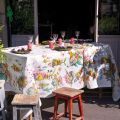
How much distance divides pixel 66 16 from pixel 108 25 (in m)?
1.58

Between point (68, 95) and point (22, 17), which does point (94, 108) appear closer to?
point (68, 95)

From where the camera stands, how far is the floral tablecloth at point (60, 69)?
5.92 meters

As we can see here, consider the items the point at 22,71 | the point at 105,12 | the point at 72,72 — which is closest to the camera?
the point at 22,71

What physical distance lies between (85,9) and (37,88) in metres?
3.56

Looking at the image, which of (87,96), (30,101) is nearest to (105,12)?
(87,96)

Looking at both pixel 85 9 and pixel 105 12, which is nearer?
pixel 105 12

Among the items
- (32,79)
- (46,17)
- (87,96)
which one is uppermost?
(46,17)

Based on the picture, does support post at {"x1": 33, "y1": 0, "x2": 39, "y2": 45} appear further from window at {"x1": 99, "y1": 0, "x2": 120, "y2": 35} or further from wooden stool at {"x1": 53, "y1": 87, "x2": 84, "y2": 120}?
wooden stool at {"x1": 53, "y1": 87, "x2": 84, "y2": 120}

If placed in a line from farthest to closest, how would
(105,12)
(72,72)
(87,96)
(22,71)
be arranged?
1. (105,12)
2. (87,96)
3. (72,72)
4. (22,71)

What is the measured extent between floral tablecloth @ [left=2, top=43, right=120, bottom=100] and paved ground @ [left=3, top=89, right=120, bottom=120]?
26cm

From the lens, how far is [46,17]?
29.4 ft

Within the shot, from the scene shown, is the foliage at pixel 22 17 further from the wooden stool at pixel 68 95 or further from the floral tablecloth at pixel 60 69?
the wooden stool at pixel 68 95

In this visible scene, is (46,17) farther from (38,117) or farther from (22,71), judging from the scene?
(38,117)

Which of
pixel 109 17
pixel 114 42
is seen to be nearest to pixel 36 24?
pixel 109 17
